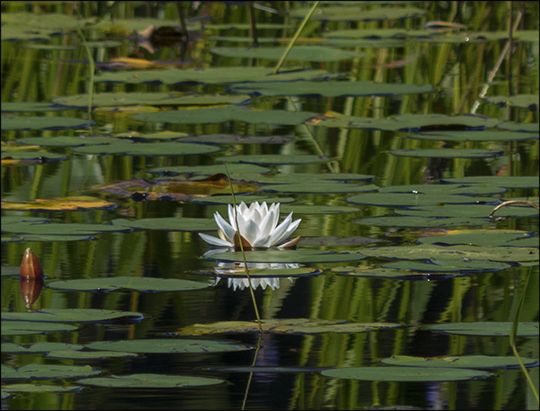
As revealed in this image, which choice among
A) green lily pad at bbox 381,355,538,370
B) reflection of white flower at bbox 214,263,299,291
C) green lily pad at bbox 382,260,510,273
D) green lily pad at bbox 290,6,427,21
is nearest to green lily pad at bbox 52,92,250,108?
reflection of white flower at bbox 214,263,299,291

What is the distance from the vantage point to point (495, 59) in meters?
7.27

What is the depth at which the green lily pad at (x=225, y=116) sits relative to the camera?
4867 millimetres

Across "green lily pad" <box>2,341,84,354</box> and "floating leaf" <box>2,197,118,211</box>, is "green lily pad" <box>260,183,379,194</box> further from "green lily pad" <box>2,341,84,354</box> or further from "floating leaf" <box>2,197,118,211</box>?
"green lily pad" <box>2,341,84,354</box>

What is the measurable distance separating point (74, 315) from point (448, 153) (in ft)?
7.23

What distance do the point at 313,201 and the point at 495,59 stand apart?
4053 millimetres

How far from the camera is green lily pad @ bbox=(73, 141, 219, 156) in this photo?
13.7 feet

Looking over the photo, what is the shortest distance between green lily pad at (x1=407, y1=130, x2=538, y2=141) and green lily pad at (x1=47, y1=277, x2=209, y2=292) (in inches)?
81.2

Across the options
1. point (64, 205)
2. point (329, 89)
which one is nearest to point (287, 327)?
point (64, 205)

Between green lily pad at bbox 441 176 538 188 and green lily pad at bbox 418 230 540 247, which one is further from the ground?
green lily pad at bbox 441 176 538 188

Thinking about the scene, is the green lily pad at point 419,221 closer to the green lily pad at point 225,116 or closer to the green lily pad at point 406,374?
the green lily pad at point 406,374

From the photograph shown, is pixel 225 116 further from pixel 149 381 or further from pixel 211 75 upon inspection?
pixel 149 381

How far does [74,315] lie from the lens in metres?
2.29

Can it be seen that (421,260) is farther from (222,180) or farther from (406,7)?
(406,7)

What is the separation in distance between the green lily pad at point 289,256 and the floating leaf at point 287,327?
1.45 ft
